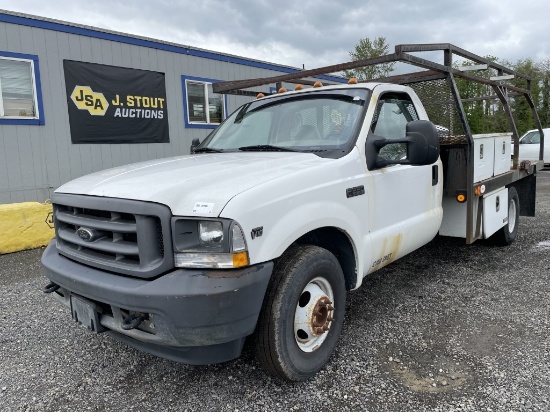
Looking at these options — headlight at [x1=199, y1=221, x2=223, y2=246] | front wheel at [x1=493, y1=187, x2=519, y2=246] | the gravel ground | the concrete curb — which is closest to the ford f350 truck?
headlight at [x1=199, y1=221, x2=223, y2=246]

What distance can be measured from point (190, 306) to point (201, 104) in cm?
874

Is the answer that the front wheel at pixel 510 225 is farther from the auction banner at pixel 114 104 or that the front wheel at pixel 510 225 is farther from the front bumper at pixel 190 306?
the auction banner at pixel 114 104

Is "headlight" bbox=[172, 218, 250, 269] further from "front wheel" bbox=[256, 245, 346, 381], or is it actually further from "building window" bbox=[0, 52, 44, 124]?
"building window" bbox=[0, 52, 44, 124]

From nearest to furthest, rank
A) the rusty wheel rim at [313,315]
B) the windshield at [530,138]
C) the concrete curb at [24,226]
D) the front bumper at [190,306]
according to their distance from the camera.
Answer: the front bumper at [190,306] → the rusty wheel rim at [313,315] → the concrete curb at [24,226] → the windshield at [530,138]

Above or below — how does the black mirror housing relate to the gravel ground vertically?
above

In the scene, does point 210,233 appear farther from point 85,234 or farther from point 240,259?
point 85,234

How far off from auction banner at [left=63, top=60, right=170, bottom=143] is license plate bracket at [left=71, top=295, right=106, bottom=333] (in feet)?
20.9

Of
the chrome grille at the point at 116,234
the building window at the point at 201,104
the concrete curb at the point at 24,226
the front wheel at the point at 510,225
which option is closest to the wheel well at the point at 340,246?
the chrome grille at the point at 116,234

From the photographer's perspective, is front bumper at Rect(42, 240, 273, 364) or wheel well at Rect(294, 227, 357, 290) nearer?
front bumper at Rect(42, 240, 273, 364)

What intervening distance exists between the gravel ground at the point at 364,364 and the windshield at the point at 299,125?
150 centimetres

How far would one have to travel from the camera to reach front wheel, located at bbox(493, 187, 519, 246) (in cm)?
573

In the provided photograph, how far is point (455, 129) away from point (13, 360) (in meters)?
4.36

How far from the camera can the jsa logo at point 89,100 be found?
26.6ft

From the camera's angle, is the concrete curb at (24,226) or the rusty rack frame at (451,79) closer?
the rusty rack frame at (451,79)
